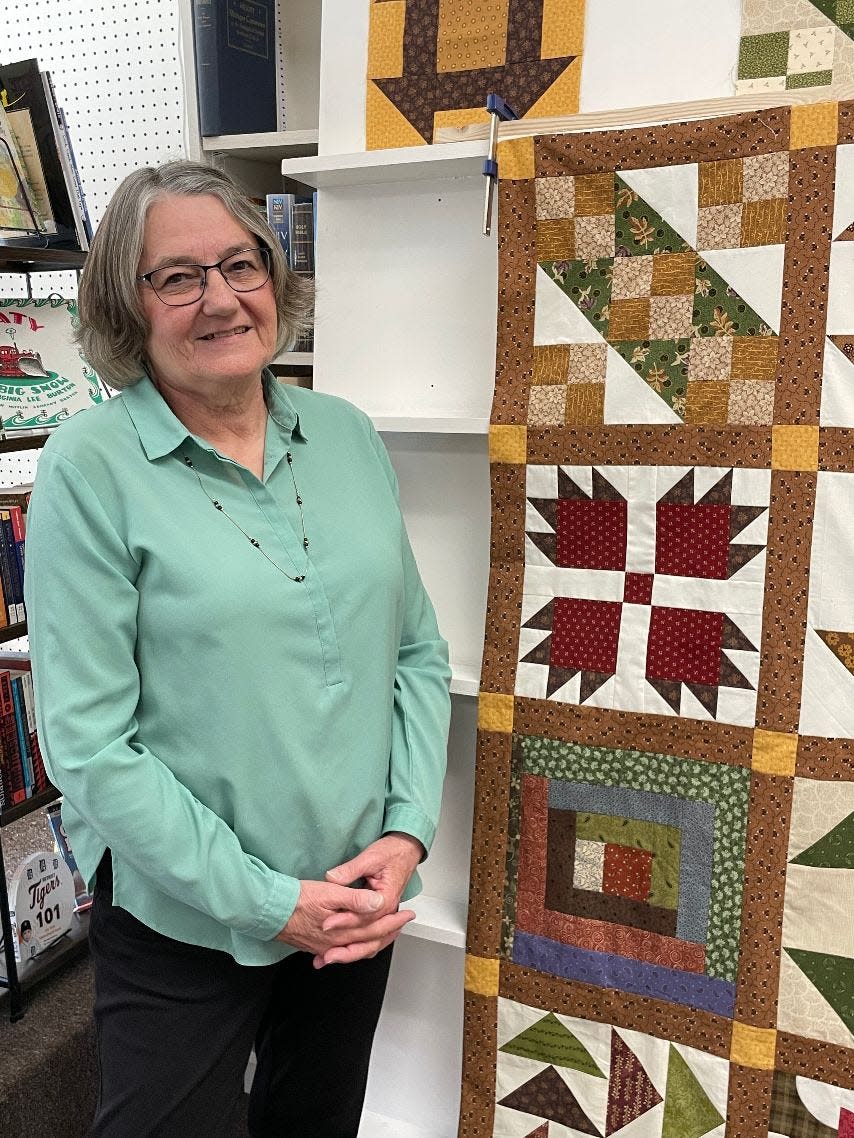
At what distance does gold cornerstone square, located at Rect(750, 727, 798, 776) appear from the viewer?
4.52ft

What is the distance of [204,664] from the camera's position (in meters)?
1.13

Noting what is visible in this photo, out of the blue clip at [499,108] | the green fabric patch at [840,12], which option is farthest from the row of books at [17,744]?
the green fabric patch at [840,12]

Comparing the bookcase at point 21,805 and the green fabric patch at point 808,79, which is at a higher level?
the green fabric patch at point 808,79

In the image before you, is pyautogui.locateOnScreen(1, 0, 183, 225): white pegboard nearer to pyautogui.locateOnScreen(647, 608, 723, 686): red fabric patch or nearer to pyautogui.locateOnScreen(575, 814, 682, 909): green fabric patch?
pyautogui.locateOnScreen(647, 608, 723, 686): red fabric patch

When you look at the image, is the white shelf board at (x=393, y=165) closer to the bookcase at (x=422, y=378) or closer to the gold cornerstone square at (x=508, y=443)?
the bookcase at (x=422, y=378)

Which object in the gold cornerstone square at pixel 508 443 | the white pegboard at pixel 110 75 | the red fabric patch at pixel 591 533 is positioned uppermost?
the white pegboard at pixel 110 75

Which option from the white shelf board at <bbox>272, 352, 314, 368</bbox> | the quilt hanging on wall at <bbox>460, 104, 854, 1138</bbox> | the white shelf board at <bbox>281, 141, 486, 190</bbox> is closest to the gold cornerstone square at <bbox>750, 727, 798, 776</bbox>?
the quilt hanging on wall at <bbox>460, 104, 854, 1138</bbox>

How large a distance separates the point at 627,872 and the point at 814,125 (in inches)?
41.8

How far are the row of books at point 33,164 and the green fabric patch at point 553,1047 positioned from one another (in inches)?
63.8

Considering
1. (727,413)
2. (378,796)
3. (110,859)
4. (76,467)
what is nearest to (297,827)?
(378,796)

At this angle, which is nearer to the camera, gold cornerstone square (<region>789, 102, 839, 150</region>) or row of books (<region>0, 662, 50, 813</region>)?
gold cornerstone square (<region>789, 102, 839, 150</region>)

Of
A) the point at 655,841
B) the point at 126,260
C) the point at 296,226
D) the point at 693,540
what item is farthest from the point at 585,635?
the point at 296,226

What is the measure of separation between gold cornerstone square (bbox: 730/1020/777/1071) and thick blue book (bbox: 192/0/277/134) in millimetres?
1752

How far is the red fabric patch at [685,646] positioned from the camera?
1421 mm
